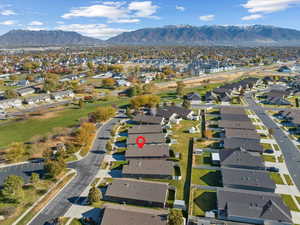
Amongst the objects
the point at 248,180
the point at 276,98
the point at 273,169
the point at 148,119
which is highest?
the point at 276,98

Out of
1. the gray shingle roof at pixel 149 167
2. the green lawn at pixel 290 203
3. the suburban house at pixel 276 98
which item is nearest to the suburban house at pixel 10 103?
the gray shingle roof at pixel 149 167

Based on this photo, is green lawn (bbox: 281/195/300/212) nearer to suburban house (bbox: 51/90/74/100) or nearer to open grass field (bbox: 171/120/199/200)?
open grass field (bbox: 171/120/199/200)

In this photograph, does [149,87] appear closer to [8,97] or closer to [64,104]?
[64,104]

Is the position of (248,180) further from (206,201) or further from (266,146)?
(266,146)

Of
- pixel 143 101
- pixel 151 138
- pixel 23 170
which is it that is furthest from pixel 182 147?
pixel 23 170

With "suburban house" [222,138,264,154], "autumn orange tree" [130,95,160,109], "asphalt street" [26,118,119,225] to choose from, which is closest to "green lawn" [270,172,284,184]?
"suburban house" [222,138,264,154]

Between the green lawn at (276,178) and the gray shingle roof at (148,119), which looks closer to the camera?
the green lawn at (276,178)

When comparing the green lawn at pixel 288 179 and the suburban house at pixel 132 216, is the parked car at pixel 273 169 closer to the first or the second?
the green lawn at pixel 288 179

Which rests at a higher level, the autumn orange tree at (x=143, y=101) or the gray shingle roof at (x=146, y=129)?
the autumn orange tree at (x=143, y=101)
